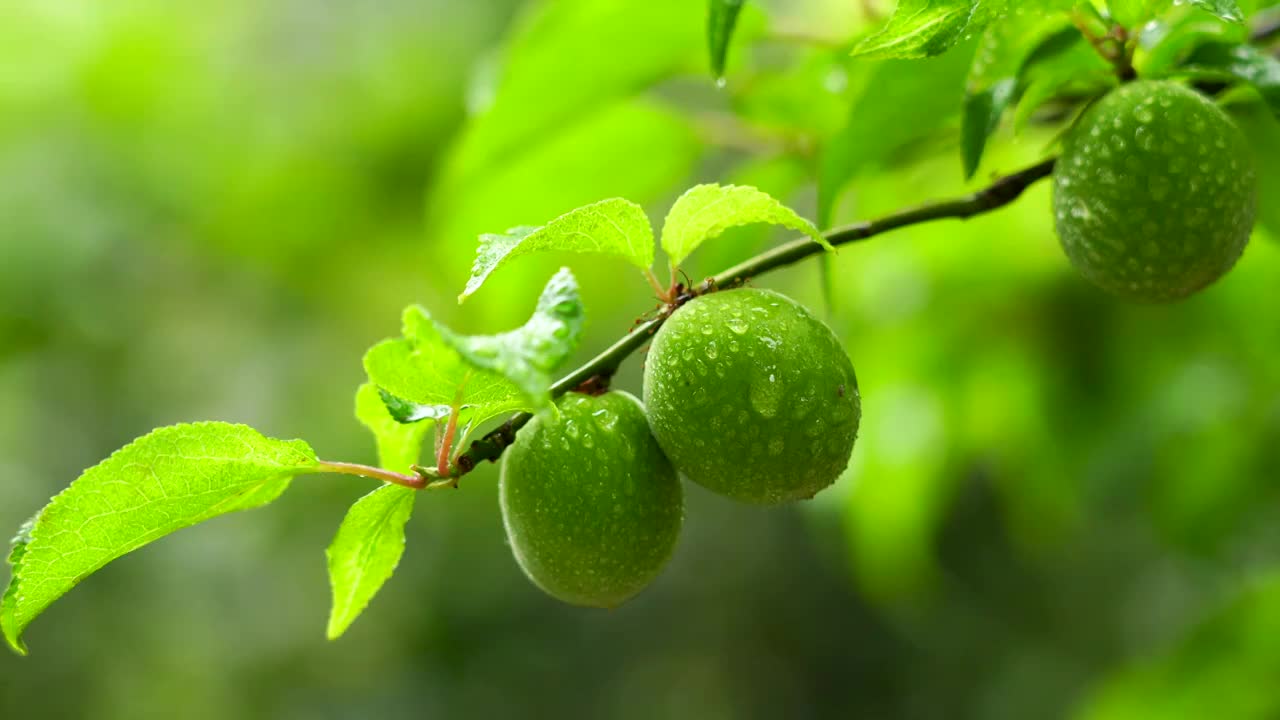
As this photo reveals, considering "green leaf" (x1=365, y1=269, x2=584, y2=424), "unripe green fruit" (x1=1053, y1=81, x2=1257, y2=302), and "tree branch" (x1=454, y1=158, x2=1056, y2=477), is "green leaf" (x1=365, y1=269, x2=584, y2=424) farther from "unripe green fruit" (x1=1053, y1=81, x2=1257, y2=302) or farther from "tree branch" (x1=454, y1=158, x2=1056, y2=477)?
"unripe green fruit" (x1=1053, y1=81, x2=1257, y2=302)

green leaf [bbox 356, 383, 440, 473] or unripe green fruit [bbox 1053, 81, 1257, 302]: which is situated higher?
green leaf [bbox 356, 383, 440, 473]

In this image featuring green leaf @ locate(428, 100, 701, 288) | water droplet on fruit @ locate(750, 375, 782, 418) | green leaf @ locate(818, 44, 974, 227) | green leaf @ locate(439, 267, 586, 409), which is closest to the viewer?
green leaf @ locate(439, 267, 586, 409)

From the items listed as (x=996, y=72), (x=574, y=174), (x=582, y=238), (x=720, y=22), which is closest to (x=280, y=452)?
(x=582, y=238)

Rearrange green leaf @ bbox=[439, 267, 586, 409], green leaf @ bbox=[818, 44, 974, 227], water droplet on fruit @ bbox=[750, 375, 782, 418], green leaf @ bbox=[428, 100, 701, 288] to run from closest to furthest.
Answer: green leaf @ bbox=[439, 267, 586, 409] < water droplet on fruit @ bbox=[750, 375, 782, 418] < green leaf @ bbox=[818, 44, 974, 227] < green leaf @ bbox=[428, 100, 701, 288]

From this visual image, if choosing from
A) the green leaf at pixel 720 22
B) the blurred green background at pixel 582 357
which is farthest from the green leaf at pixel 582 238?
the blurred green background at pixel 582 357

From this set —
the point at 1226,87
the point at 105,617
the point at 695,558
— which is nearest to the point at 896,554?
the point at 1226,87

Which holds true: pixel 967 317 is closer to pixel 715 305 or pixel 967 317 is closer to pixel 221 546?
pixel 715 305

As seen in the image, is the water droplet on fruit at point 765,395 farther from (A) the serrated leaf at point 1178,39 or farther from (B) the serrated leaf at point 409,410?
(A) the serrated leaf at point 1178,39

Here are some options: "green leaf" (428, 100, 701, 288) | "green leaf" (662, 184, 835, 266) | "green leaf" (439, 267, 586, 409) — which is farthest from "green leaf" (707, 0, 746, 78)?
"green leaf" (428, 100, 701, 288)
